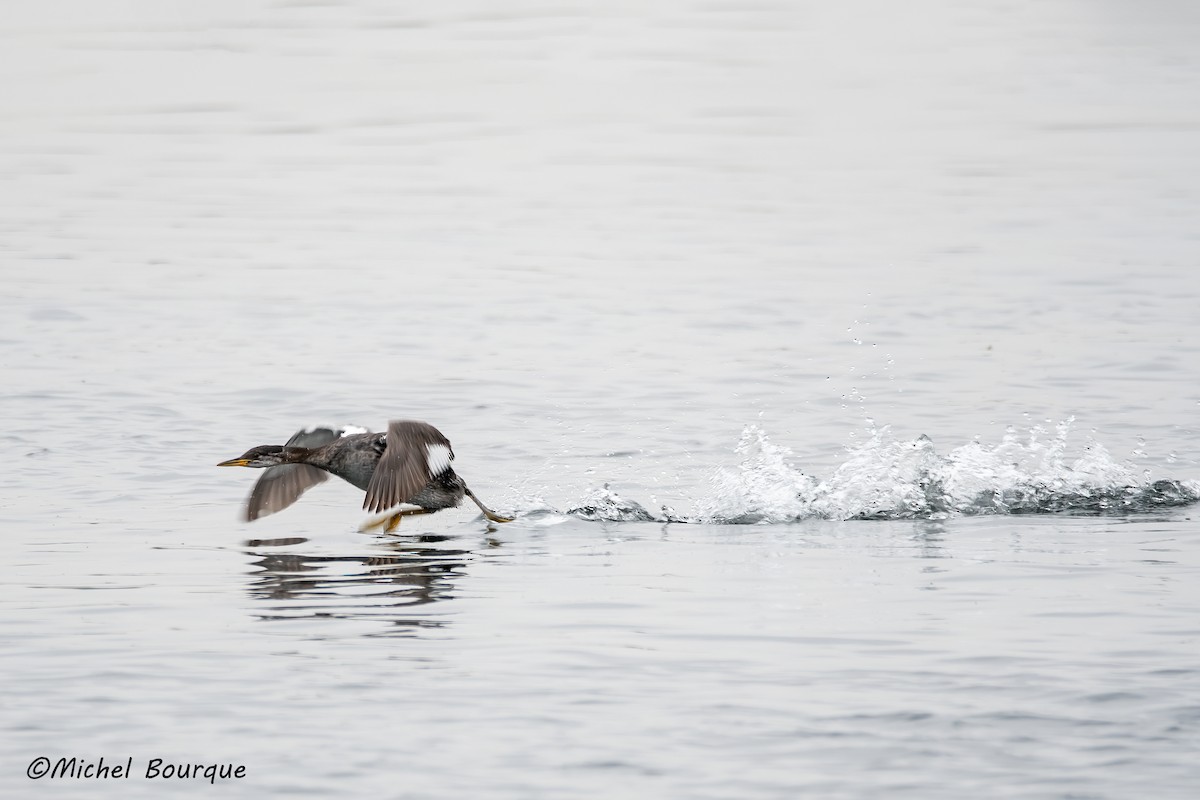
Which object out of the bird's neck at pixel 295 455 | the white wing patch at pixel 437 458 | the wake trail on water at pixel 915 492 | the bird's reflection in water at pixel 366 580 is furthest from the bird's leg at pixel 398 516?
the bird's neck at pixel 295 455

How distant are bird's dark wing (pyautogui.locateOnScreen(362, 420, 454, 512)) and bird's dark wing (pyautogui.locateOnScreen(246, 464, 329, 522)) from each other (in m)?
0.72

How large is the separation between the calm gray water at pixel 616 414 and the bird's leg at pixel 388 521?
0.14 meters

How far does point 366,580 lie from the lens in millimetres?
8836

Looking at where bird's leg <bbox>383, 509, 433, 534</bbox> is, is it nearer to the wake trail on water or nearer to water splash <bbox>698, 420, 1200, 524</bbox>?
the wake trail on water

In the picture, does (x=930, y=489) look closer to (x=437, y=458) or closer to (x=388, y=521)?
(x=437, y=458)

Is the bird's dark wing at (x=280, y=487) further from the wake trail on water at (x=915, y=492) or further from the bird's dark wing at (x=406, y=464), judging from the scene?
the wake trail on water at (x=915, y=492)

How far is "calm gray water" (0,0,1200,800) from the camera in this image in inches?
253

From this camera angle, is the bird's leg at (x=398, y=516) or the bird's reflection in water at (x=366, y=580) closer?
the bird's reflection in water at (x=366, y=580)

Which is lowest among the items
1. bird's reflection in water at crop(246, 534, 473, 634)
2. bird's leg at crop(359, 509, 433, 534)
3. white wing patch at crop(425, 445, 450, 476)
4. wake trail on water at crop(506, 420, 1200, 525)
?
bird's reflection in water at crop(246, 534, 473, 634)

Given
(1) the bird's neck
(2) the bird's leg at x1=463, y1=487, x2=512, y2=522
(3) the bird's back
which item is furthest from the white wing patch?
(1) the bird's neck

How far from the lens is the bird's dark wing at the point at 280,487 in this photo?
10.6m

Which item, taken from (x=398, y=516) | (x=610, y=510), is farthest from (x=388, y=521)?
(x=610, y=510)

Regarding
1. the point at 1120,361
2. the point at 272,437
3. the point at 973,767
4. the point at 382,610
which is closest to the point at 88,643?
the point at 382,610

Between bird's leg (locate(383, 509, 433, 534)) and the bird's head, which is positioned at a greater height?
the bird's head
